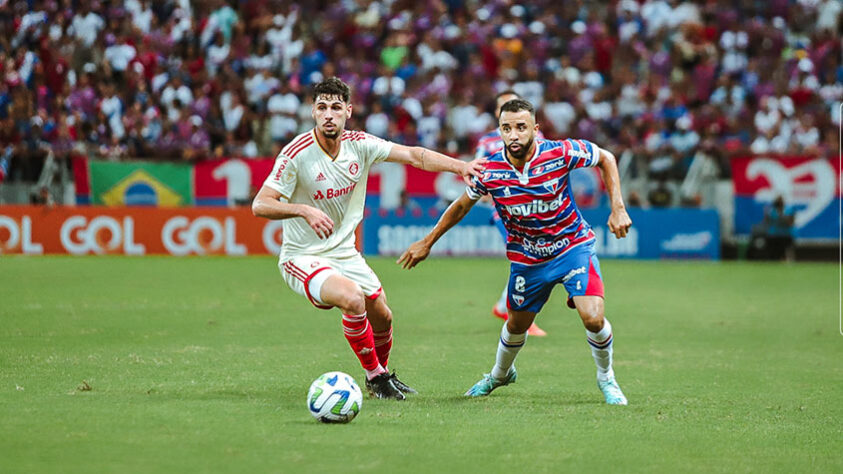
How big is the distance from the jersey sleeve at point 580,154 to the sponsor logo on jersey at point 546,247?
1.79 ft

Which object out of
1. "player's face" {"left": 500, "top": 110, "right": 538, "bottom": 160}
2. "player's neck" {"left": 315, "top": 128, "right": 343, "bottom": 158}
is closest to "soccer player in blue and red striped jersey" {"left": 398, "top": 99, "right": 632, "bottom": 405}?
"player's face" {"left": 500, "top": 110, "right": 538, "bottom": 160}

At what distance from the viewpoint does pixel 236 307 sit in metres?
14.1

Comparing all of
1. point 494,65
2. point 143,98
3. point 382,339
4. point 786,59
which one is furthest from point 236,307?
point 786,59

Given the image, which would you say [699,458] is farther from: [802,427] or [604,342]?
[604,342]

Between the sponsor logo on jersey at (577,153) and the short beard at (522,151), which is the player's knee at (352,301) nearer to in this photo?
the short beard at (522,151)

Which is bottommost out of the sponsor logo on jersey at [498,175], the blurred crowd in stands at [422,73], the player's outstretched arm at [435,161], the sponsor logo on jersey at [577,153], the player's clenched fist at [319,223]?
the player's clenched fist at [319,223]

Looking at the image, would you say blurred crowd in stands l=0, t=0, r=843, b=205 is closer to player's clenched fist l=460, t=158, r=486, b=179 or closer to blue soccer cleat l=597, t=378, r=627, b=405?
player's clenched fist l=460, t=158, r=486, b=179

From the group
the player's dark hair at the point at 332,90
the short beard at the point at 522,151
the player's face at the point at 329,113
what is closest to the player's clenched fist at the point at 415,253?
the short beard at the point at 522,151

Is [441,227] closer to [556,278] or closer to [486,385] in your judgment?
[556,278]

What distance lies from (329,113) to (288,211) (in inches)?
33.4

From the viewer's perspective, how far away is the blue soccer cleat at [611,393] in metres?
7.77

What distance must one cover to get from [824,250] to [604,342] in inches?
673

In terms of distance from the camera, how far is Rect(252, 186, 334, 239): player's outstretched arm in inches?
293

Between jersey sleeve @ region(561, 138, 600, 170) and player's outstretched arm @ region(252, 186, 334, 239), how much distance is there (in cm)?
177
